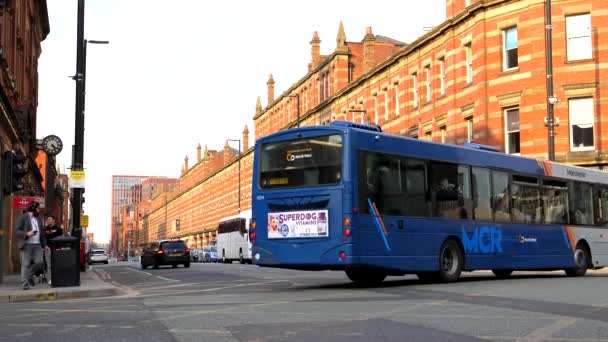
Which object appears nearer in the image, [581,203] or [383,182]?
[383,182]

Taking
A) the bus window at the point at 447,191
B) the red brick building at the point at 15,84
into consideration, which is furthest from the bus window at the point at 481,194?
the red brick building at the point at 15,84

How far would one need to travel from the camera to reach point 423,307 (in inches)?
412

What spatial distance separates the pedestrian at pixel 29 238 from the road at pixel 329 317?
9.94 feet

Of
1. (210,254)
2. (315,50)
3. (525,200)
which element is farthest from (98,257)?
(525,200)

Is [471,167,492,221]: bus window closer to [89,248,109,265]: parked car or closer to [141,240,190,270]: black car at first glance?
[141,240,190,270]: black car

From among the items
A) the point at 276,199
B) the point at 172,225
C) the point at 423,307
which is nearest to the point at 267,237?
the point at 276,199

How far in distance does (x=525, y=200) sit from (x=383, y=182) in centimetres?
536

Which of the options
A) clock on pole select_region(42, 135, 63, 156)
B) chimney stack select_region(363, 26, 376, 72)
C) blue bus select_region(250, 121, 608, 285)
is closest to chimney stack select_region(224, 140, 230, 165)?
chimney stack select_region(363, 26, 376, 72)

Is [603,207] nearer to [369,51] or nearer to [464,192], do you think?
[464,192]

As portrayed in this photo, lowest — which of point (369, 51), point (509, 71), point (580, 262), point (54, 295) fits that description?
point (54, 295)

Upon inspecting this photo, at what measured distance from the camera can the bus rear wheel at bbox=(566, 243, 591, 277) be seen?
19.8 m

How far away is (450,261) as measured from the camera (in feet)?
54.2

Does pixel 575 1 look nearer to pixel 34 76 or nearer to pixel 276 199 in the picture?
pixel 276 199

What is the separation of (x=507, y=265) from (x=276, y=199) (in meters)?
6.29
